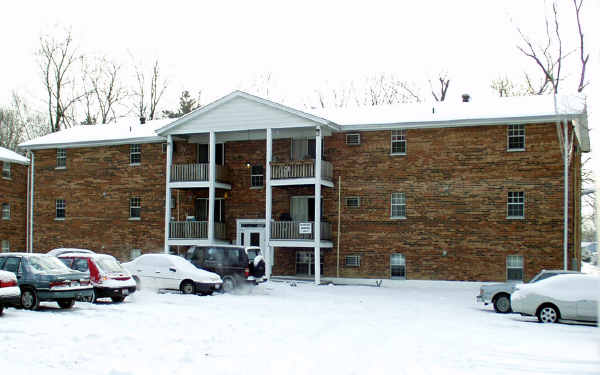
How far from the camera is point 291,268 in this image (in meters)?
34.1

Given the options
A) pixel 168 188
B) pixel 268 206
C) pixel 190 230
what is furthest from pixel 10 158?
pixel 268 206

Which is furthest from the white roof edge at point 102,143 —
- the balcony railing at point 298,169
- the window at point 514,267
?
the window at point 514,267

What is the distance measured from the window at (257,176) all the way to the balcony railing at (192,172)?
1.41 m

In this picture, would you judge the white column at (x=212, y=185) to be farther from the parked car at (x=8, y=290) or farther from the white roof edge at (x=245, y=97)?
the parked car at (x=8, y=290)

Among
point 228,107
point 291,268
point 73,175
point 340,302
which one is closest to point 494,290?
point 340,302

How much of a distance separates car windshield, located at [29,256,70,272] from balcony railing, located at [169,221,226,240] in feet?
50.7

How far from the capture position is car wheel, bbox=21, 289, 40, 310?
17.4 meters

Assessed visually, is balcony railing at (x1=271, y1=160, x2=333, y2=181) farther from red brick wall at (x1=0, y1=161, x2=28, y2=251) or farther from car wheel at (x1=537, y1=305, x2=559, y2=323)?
red brick wall at (x1=0, y1=161, x2=28, y2=251)

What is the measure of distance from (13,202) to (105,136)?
8.23 meters

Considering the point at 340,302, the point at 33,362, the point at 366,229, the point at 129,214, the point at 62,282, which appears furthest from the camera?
the point at 129,214

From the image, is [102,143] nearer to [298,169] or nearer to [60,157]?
[60,157]

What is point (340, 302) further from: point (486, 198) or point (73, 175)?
point (73, 175)

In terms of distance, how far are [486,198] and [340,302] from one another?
10.1 m

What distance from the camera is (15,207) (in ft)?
139
